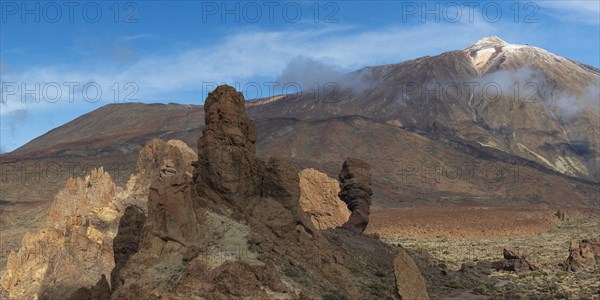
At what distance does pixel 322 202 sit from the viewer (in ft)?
182

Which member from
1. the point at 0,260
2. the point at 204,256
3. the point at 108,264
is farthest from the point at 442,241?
the point at 204,256

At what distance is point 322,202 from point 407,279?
2722cm

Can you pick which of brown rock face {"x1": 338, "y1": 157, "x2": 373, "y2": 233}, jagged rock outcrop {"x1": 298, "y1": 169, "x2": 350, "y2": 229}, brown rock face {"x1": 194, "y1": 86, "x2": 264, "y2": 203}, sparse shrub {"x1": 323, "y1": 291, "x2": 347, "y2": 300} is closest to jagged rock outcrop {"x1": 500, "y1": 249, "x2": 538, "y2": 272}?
brown rock face {"x1": 338, "y1": 157, "x2": 373, "y2": 233}

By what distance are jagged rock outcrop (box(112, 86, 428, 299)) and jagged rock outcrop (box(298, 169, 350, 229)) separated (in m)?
16.0

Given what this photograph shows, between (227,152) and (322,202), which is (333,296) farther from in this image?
(322,202)

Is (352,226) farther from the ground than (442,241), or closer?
farther from the ground

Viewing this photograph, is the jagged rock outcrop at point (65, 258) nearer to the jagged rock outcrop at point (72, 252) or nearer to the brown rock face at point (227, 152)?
the jagged rock outcrop at point (72, 252)

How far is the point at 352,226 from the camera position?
49.0m

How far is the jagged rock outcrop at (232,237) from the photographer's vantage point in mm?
26438

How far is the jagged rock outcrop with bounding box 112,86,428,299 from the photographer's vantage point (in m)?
26.4

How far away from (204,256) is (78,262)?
36.2 feet

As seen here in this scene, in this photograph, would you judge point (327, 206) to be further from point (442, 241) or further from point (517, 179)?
point (517, 179)

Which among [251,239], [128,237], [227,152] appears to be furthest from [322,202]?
[251,239]

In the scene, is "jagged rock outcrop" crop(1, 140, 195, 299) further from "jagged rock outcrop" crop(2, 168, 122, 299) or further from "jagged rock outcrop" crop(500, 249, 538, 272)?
"jagged rock outcrop" crop(500, 249, 538, 272)
